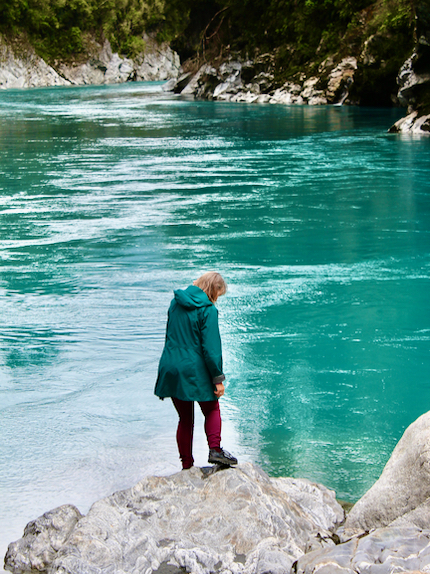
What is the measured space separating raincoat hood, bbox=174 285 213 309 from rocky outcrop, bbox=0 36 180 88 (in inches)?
2852

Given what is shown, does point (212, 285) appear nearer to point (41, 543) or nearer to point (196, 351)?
point (196, 351)

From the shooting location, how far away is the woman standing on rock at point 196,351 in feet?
13.3

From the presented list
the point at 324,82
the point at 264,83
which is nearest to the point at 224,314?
the point at 324,82

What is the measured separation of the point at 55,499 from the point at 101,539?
4.16 feet

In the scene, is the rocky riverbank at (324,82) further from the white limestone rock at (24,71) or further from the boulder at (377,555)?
the white limestone rock at (24,71)

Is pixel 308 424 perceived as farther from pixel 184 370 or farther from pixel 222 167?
pixel 222 167

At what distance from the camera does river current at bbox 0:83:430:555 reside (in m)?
5.21

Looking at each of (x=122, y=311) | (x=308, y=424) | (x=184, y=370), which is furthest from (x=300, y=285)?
(x=184, y=370)

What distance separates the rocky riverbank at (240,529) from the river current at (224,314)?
0.74m

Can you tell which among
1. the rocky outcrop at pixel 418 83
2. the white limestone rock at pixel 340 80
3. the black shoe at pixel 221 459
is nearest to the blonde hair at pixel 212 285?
the black shoe at pixel 221 459

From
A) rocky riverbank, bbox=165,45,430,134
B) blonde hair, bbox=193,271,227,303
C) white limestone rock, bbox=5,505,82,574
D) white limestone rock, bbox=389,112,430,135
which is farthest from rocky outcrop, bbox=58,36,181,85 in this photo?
white limestone rock, bbox=5,505,82,574

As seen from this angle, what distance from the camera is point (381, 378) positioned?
6.45m

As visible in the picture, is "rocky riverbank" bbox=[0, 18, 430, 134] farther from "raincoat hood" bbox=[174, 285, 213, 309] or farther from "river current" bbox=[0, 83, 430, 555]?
"raincoat hood" bbox=[174, 285, 213, 309]

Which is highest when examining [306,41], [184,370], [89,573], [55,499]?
[306,41]
